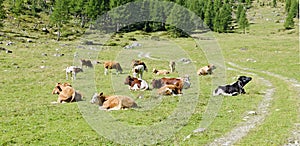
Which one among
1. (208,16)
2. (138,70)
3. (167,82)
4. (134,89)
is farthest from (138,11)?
(134,89)

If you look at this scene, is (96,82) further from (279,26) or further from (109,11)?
(279,26)

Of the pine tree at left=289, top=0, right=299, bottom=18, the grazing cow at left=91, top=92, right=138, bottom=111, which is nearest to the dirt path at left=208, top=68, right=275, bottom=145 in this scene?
the grazing cow at left=91, top=92, right=138, bottom=111

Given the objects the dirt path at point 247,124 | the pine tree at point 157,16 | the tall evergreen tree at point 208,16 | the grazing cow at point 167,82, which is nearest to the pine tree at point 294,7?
the tall evergreen tree at point 208,16

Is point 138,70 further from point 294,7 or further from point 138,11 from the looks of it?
point 294,7

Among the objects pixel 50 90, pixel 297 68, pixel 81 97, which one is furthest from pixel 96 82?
pixel 297 68

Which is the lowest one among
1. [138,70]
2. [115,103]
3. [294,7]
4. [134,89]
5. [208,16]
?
[134,89]

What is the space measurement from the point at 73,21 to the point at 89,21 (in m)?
7.45

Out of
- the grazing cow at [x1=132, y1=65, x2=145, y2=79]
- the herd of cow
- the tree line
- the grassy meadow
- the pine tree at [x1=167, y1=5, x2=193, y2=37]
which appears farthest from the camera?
the tree line

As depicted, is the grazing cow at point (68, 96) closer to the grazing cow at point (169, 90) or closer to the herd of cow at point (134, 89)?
the herd of cow at point (134, 89)

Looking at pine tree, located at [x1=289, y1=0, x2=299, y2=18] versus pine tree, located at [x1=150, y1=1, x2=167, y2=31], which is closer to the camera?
pine tree, located at [x1=150, y1=1, x2=167, y2=31]

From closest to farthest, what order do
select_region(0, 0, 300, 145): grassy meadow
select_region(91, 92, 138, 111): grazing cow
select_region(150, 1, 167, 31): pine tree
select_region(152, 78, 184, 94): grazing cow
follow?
select_region(0, 0, 300, 145): grassy meadow
select_region(91, 92, 138, 111): grazing cow
select_region(152, 78, 184, 94): grazing cow
select_region(150, 1, 167, 31): pine tree

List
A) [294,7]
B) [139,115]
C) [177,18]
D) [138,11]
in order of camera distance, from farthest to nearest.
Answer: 1. [294,7]
2. [138,11]
3. [177,18]
4. [139,115]

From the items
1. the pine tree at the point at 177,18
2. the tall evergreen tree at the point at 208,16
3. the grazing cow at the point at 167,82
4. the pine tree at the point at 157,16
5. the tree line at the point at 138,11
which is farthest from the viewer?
the tall evergreen tree at the point at 208,16

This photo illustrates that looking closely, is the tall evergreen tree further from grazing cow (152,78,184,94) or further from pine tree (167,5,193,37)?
grazing cow (152,78,184,94)
